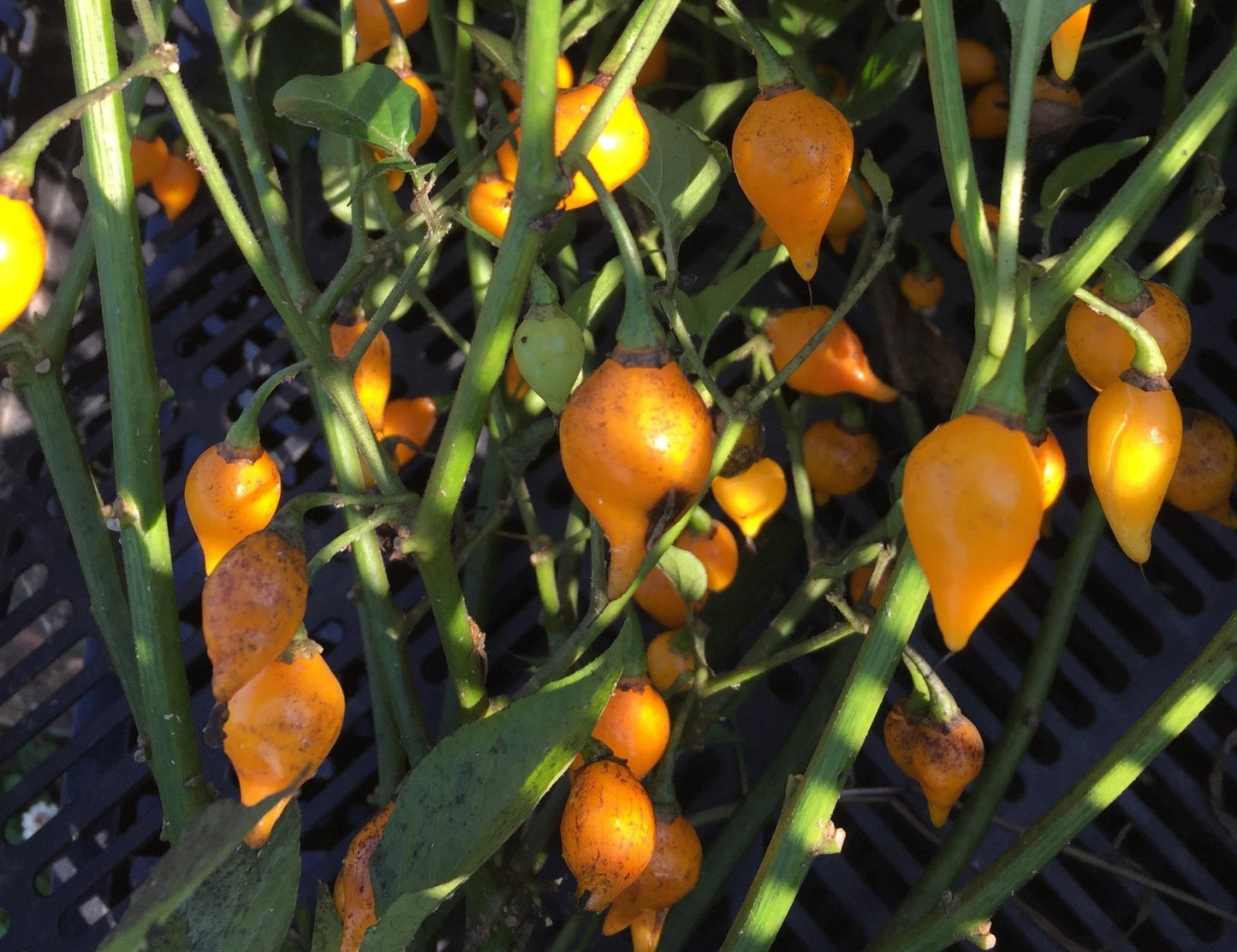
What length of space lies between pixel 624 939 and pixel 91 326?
641 mm

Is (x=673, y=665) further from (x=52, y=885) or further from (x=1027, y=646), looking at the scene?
(x=52, y=885)

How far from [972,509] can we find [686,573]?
0.28 metres

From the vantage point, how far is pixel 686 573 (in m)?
0.60

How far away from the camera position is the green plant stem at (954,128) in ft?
1.30

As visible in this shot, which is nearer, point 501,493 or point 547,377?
point 547,377

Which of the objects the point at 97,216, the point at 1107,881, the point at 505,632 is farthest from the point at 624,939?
the point at 97,216

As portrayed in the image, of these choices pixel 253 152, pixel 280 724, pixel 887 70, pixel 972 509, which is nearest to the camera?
pixel 972 509

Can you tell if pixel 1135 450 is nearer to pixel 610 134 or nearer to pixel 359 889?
pixel 610 134

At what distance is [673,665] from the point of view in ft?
2.16

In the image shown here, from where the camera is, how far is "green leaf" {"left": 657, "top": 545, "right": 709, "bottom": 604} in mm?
588

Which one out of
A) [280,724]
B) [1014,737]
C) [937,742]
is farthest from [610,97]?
[1014,737]

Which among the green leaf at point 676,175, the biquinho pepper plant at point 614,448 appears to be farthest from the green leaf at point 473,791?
the green leaf at point 676,175

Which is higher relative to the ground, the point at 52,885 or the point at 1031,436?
the point at 1031,436

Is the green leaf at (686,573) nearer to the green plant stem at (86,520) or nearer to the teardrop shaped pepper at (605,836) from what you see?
the teardrop shaped pepper at (605,836)
